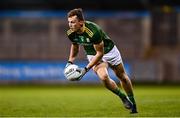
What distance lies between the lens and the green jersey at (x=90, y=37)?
12.0m

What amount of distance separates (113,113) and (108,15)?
1941 centimetres

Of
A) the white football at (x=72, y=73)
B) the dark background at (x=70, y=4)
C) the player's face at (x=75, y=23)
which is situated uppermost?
the dark background at (x=70, y=4)

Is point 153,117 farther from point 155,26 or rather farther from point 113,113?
point 155,26

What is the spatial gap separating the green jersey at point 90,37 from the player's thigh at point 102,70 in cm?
27

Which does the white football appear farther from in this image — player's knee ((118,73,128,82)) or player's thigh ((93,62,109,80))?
player's knee ((118,73,128,82))

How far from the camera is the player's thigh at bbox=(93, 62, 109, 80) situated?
1234 cm

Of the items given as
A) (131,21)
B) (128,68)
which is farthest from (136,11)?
(128,68)

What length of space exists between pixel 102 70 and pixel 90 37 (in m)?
0.84

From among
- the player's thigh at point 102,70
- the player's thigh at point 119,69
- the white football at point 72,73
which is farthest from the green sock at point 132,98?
→ the white football at point 72,73

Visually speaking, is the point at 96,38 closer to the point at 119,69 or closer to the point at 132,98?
the point at 119,69

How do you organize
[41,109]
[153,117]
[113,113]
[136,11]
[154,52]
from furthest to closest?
[136,11], [154,52], [41,109], [113,113], [153,117]

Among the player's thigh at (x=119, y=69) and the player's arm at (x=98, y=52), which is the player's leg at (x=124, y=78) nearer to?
the player's thigh at (x=119, y=69)

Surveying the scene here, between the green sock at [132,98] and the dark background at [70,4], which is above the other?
the dark background at [70,4]

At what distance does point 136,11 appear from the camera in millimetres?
32844
